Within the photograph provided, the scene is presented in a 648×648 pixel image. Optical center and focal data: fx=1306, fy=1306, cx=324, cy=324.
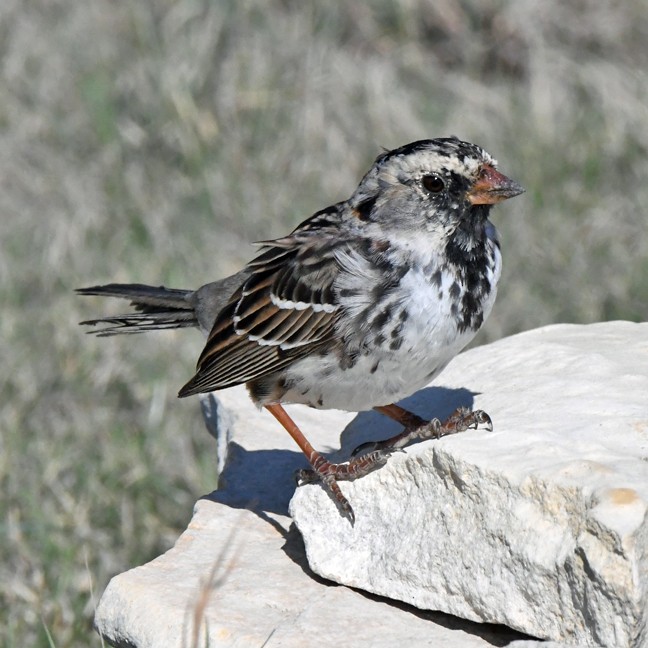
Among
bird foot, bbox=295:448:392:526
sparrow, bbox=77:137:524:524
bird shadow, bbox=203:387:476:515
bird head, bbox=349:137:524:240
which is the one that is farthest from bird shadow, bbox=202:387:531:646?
bird head, bbox=349:137:524:240

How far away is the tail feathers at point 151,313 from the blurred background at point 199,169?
100cm

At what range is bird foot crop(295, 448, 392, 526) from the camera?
170 inches

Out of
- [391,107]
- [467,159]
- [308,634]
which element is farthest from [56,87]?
[308,634]

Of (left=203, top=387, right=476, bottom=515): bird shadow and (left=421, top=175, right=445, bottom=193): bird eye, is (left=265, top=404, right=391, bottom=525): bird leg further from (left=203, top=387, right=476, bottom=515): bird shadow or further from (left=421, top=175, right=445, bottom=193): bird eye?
(left=421, top=175, right=445, bottom=193): bird eye

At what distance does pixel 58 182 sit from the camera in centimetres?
844

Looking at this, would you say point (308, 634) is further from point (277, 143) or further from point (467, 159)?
point (277, 143)

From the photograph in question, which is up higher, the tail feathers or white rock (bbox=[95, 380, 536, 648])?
the tail feathers

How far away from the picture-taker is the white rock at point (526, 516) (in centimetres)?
352

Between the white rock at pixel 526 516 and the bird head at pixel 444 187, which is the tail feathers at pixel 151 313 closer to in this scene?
the bird head at pixel 444 187

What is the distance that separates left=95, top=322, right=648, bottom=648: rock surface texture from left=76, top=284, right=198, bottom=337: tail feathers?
833mm

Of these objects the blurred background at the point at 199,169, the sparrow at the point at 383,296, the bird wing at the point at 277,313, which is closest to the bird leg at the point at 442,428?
the sparrow at the point at 383,296

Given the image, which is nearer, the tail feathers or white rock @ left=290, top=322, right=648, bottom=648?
white rock @ left=290, top=322, right=648, bottom=648

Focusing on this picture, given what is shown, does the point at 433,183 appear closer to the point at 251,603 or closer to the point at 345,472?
the point at 345,472

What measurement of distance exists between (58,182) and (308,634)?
16.7 feet
